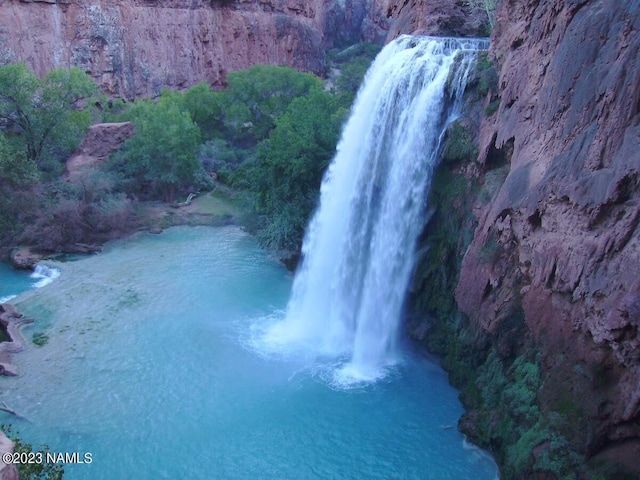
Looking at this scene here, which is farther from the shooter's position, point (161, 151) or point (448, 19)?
point (161, 151)

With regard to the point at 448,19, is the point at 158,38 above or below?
below

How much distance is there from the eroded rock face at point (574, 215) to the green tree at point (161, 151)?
52.5 ft

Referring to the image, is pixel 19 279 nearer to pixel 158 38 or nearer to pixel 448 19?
pixel 448 19

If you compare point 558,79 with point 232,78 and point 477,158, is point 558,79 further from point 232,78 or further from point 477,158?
point 232,78

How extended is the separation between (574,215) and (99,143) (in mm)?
21642

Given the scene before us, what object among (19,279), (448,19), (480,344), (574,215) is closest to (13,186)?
(19,279)

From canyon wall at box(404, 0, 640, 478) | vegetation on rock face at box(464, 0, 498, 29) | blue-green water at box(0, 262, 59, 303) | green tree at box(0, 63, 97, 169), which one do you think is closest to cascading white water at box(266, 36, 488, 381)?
canyon wall at box(404, 0, 640, 478)

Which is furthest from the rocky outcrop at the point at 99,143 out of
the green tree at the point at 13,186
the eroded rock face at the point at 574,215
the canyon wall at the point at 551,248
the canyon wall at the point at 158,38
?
the eroded rock face at the point at 574,215

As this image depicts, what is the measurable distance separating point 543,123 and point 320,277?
7124mm

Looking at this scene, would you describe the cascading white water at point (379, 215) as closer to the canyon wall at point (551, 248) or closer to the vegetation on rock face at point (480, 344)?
the vegetation on rock face at point (480, 344)

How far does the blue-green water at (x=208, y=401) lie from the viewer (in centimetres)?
973

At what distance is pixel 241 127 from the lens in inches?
1168

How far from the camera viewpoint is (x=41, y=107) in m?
23.0

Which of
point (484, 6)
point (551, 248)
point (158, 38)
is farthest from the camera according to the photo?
point (158, 38)
